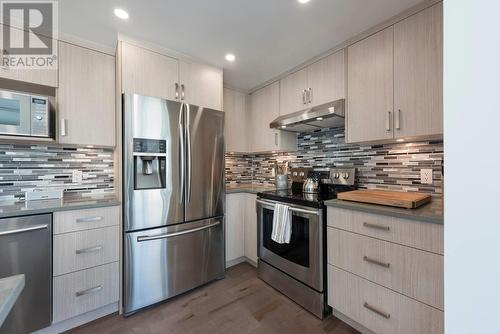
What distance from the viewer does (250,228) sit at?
8.05 ft

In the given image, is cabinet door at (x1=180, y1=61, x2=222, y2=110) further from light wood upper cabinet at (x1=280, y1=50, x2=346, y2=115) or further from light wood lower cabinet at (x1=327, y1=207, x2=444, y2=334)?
light wood lower cabinet at (x1=327, y1=207, x2=444, y2=334)

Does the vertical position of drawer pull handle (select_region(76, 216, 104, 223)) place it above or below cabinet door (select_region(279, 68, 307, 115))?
below

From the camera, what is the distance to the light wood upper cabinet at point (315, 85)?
1.87m

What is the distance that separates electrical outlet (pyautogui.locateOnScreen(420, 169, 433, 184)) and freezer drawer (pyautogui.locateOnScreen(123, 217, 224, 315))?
1.82m

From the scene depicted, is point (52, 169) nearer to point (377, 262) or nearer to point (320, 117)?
point (320, 117)

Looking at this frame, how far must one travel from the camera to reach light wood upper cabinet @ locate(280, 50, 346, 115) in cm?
187

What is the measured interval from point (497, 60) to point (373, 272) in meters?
1.41

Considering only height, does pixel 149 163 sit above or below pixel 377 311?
above

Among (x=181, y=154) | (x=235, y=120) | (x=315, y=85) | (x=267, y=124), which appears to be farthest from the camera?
(x=235, y=120)

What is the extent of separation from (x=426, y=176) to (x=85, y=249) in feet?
8.77

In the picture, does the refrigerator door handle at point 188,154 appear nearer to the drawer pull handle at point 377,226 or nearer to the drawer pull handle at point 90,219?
the drawer pull handle at point 90,219

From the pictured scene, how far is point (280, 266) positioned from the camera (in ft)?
6.47

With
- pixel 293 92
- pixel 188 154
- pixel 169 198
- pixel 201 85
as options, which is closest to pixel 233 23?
pixel 201 85

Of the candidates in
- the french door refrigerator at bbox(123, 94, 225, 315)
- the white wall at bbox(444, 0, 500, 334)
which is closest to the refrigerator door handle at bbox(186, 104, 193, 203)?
the french door refrigerator at bbox(123, 94, 225, 315)
